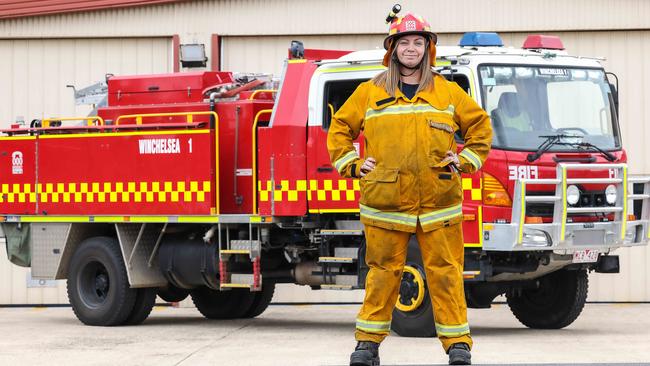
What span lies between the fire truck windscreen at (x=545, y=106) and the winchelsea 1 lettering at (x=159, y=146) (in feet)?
10.6

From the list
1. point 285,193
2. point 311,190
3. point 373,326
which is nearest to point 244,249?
point 285,193

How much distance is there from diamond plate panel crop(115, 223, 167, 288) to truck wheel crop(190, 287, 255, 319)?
1059mm

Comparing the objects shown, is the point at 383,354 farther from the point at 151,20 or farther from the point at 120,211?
the point at 151,20

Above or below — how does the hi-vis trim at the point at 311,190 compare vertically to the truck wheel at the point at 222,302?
above

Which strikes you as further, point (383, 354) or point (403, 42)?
point (383, 354)

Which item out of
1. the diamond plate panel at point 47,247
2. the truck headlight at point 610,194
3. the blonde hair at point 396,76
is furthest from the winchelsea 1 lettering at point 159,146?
the blonde hair at point 396,76

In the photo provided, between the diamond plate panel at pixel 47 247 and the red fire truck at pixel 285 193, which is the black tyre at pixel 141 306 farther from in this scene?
the diamond plate panel at pixel 47 247

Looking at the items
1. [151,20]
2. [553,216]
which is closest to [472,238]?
[553,216]

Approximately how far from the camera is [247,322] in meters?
14.9

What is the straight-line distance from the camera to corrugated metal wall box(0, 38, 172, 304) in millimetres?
18109

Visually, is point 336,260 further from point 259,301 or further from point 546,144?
point 259,301

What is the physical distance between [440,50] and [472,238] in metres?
1.72

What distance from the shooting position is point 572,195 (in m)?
12.0

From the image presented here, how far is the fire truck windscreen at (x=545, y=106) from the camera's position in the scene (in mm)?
12148
